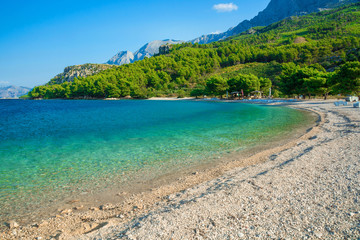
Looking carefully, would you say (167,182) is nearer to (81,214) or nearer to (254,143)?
(81,214)

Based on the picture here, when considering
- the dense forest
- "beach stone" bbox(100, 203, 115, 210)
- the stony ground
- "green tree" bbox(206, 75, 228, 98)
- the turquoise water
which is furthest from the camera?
"green tree" bbox(206, 75, 228, 98)

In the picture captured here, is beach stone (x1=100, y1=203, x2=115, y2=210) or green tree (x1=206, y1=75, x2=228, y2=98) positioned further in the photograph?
green tree (x1=206, y1=75, x2=228, y2=98)

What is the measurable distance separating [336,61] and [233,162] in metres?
99.1

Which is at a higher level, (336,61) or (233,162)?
(336,61)

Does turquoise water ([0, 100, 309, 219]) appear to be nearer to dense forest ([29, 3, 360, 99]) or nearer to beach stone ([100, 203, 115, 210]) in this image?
beach stone ([100, 203, 115, 210])

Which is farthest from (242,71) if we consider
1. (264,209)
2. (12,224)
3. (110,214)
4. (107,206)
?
(12,224)

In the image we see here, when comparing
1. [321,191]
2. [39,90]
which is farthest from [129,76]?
[321,191]

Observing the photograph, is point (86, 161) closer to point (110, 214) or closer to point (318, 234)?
point (110, 214)

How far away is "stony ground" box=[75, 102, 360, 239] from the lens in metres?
4.59

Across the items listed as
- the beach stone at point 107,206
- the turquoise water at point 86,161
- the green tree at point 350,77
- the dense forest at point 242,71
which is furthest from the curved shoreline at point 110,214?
the dense forest at point 242,71

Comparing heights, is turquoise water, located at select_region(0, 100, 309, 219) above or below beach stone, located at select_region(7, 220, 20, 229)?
above

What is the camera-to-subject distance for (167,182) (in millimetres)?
8820

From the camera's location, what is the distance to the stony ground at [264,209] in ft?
15.0

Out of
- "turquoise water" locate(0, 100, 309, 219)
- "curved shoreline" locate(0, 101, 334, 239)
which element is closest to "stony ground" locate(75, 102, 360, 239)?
"curved shoreline" locate(0, 101, 334, 239)
